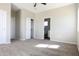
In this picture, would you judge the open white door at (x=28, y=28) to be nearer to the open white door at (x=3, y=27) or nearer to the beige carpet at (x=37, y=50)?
the open white door at (x=3, y=27)

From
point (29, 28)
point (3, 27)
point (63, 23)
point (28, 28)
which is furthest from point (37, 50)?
point (29, 28)

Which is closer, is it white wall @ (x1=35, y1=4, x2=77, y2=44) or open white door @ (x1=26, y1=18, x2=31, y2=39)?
white wall @ (x1=35, y1=4, x2=77, y2=44)

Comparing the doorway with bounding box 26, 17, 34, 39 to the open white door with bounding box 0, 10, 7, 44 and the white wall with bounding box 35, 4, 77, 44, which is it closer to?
the white wall with bounding box 35, 4, 77, 44

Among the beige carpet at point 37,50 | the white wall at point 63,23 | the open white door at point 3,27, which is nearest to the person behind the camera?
the beige carpet at point 37,50

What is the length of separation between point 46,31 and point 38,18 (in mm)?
1582

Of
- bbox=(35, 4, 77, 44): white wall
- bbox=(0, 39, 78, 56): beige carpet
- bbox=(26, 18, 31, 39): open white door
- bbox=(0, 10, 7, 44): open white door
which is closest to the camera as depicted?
bbox=(0, 39, 78, 56): beige carpet

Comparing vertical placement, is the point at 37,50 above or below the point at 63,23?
below

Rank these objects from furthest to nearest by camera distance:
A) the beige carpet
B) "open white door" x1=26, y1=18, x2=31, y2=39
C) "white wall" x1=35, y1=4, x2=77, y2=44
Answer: "open white door" x1=26, y1=18, x2=31, y2=39 < "white wall" x1=35, y1=4, x2=77, y2=44 < the beige carpet

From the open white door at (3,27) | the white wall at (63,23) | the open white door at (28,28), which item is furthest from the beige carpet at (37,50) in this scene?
the open white door at (28,28)

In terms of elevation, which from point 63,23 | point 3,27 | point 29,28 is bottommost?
point 29,28

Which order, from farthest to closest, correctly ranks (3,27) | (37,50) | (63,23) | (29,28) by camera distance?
1. (29,28)
2. (63,23)
3. (3,27)
4. (37,50)

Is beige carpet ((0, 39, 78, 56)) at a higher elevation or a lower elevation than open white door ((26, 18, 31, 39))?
lower

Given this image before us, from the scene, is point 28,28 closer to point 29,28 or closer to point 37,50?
point 29,28

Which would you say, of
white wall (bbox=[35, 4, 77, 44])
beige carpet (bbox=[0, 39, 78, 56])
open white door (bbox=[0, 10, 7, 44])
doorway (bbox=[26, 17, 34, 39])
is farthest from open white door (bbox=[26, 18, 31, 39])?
beige carpet (bbox=[0, 39, 78, 56])
